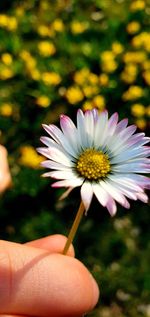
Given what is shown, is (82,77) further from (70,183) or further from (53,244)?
(70,183)

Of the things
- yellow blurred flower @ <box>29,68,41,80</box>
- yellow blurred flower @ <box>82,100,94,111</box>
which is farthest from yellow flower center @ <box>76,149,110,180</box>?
yellow blurred flower @ <box>29,68,41,80</box>

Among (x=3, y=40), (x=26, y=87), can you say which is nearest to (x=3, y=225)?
(x=26, y=87)

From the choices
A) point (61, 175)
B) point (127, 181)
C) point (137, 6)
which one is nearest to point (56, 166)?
point (61, 175)

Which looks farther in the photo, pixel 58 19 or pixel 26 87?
pixel 58 19

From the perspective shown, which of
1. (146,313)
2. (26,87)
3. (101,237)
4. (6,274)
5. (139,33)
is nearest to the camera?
(6,274)

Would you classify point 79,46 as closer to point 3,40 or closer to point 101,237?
point 3,40

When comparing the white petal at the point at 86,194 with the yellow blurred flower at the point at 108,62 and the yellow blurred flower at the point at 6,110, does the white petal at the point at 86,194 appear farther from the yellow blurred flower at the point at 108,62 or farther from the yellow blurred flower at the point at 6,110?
the yellow blurred flower at the point at 108,62

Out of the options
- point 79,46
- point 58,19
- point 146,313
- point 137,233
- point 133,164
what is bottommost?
point 146,313
